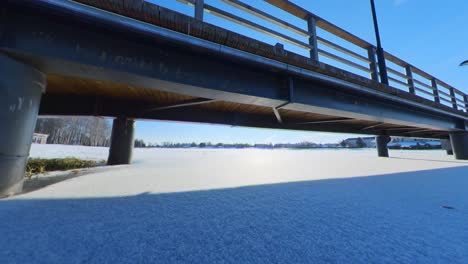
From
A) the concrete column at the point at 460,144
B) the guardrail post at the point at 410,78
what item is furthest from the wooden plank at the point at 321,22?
the concrete column at the point at 460,144

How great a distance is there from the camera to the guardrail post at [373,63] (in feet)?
16.7

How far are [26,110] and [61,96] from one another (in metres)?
3.26

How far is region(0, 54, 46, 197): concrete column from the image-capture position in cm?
215

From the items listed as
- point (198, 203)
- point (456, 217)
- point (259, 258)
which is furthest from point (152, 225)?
point (456, 217)

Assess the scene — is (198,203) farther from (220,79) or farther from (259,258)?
(220,79)

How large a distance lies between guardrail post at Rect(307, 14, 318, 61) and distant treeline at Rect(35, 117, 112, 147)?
45.3 metres

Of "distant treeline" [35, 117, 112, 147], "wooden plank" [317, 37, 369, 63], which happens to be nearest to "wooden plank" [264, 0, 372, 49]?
"wooden plank" [317, 37, 369, 63]

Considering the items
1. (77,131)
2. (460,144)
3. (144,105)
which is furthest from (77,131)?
(460,144)

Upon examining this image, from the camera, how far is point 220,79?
341cm

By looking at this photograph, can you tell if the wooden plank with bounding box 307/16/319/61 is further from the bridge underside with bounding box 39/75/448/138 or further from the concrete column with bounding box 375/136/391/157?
the concrete column with bounding box 375/136/391/157

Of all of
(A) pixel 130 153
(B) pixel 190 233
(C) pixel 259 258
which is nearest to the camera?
(C) pixel 259 258

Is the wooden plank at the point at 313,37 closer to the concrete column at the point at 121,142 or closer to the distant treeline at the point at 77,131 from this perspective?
the concrete column at the point at 121,142

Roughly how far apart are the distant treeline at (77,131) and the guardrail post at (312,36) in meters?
45.3

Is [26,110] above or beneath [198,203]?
above
